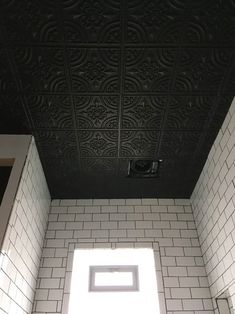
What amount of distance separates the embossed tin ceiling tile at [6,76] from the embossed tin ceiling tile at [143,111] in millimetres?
639

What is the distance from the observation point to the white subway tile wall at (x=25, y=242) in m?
1.58

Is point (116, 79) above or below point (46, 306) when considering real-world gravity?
above

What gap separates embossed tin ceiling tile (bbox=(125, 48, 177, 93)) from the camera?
155 cm

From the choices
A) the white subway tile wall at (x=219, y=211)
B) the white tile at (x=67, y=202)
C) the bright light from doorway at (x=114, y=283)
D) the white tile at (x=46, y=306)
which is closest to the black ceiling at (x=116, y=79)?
the white subway tile wall at (x=219, y=211)

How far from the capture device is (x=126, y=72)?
164 centimetres

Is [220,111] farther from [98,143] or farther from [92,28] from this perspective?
[92,28]

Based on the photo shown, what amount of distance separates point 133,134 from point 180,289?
115 centimetres

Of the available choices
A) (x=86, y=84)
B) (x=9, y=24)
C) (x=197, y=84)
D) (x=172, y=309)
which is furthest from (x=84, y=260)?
(x=9, y=24)

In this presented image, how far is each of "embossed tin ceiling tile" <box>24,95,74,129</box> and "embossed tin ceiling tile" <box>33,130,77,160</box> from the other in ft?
0.24

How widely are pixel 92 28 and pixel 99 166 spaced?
113 centimetres

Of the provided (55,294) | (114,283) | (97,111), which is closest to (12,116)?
(97,111)

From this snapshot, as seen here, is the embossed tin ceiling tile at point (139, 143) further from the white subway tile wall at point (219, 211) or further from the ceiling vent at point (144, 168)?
the white subway tile wall at point (219, 211)

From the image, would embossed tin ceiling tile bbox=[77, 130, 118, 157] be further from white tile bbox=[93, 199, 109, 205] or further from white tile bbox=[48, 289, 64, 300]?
white tile bbox=[48, 289, 64, 300]

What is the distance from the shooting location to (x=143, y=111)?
187 cm
